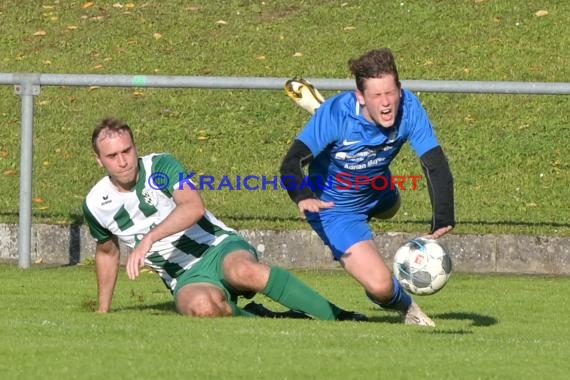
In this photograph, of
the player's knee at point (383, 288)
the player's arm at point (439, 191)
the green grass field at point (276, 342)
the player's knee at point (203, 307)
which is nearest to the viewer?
the green grass field at point (276, 342)

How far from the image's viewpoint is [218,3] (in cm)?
1822

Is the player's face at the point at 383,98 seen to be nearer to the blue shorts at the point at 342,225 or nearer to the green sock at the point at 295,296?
the blue shorts at the point at 342,225

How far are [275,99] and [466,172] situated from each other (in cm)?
260

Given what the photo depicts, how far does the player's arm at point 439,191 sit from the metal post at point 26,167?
4317mm

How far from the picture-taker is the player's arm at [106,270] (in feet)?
28.4

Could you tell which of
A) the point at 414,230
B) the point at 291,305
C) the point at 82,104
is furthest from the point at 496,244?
the point at 82,104

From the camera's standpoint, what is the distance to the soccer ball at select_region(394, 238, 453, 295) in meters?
8.13

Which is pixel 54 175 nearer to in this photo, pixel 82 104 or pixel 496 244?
pixel 82 104

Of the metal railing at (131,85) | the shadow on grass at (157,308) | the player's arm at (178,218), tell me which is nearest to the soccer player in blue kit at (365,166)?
the player's arm at (178,218)

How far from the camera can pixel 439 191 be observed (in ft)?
26.5

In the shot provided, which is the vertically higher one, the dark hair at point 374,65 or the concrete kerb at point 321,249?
the dark hair at point 374,65

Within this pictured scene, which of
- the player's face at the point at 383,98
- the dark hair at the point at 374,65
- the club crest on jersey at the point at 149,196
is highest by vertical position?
the dark hair at the point at 374,65

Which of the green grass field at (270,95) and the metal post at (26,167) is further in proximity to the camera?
the green grass field at (270,95)

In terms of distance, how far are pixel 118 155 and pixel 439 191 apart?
6.09 feet
